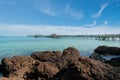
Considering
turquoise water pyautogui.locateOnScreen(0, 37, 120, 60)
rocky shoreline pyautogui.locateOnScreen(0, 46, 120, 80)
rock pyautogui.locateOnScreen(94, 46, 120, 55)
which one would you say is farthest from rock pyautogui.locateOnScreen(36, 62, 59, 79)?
rock pyautogui.locateOnScreen(94, 46, 120, 55)

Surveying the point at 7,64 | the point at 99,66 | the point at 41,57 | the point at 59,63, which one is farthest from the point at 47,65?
the point at 41,57

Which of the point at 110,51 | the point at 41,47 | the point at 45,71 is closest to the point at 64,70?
the point at 45,71

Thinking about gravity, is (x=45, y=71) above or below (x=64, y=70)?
below

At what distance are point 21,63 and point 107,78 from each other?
30.9 ft

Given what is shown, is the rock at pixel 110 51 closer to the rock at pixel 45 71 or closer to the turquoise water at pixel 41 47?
the turquoise water at pixel 41 47

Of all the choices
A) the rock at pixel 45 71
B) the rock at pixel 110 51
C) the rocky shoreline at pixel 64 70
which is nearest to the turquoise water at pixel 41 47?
the rock at pixel 110 51

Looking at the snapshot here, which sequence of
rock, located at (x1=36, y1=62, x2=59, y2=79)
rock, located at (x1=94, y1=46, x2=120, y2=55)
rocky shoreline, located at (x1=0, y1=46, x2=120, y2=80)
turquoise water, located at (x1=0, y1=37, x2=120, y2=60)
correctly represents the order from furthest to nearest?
turquoise water, located at (x1=0, y1=37, x2=120, y2=60) → rock, located at (x1=94, y1=46, x2=120, y2=55) → rock, located at (x1=36, y1=62, x2=59, y2=79) → rocky shoreline, located at (x1=0, y1=46, x2=120, y2=80)

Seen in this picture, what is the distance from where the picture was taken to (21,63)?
15.8 metres

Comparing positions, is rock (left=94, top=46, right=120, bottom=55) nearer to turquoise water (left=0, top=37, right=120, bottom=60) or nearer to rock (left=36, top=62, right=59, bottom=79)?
turquoise water (left=0, top=37, right=120, bottom=60)

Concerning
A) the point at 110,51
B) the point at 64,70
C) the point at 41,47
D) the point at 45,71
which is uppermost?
the point at 64,70

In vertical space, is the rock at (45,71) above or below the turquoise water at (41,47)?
above

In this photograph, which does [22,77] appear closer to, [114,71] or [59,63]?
[59,63]

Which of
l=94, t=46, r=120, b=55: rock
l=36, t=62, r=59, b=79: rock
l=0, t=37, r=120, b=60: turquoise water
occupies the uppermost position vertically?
l=36, t=62, r=59, b=79: rock

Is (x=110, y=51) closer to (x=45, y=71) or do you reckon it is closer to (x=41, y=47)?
(x=41, y=47)
